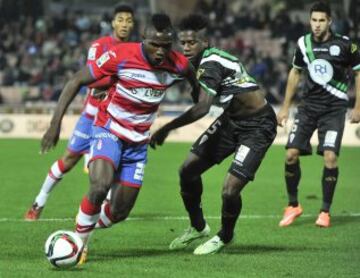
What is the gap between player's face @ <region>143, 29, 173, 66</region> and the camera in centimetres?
889

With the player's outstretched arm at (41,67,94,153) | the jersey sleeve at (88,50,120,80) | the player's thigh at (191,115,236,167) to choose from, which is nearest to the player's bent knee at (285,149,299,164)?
the player's thigh at (191,115,236,167)

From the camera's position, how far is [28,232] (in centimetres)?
1081

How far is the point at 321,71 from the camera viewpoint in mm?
11844

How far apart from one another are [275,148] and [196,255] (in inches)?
608

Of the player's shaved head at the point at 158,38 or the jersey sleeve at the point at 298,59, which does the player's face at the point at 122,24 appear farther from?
the player's shaved head at the point at 158,38

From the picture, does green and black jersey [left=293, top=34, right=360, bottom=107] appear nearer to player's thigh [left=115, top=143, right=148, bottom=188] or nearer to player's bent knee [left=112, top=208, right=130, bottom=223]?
player's thigh [left=115, top=143, right=148, bottom=188]

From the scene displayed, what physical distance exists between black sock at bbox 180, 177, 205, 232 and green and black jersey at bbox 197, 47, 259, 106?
2.74 ft

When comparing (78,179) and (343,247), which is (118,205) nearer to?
(343,247)

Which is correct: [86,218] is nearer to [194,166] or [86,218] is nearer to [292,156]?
[194,166]

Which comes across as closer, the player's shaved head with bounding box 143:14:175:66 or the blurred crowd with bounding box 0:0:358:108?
the player's shaved head with bounding box 143:14:175:66

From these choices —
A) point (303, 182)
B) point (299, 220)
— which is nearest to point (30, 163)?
point (303, 182)

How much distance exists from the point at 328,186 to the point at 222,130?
95.4 inches

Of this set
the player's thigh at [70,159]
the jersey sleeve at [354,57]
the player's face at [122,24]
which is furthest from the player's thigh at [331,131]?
the player's thigh at [70,159]

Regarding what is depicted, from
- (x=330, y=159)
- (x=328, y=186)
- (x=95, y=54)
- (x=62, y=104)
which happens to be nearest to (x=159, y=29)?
(x=62, y=104)
